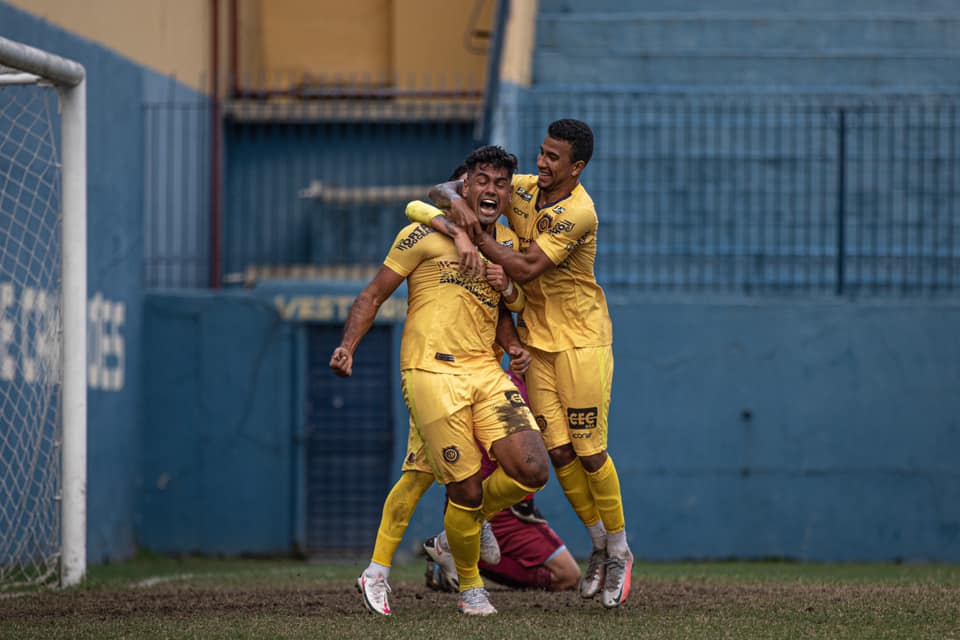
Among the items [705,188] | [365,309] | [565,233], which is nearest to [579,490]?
[565,233]

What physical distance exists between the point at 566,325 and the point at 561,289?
192mm

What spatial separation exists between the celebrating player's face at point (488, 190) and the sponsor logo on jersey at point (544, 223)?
0.95 ft

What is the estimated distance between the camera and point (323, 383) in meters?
12.9

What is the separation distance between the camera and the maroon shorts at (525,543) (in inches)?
333

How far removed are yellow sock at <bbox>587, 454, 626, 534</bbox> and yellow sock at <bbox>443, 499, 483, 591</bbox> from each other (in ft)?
2.33

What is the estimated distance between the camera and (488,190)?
719 centimetres

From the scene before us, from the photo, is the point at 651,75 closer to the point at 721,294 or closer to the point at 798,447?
the point at 721,294

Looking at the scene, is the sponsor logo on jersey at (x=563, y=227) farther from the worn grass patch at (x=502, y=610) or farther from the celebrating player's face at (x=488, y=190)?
the worn grass patch at (x=502, y=610)

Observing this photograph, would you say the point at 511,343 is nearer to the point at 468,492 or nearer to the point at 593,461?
the point at 593,461

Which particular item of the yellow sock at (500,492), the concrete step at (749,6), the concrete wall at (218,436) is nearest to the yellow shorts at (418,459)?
the yellow sock at (500,492)

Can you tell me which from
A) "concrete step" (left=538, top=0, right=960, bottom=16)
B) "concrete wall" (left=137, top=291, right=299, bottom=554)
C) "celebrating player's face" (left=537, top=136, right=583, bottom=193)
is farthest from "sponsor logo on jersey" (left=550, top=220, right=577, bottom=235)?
"concrete step" (left=538, top=0, right=960, bottom=16)

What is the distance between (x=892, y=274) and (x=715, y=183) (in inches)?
74.0

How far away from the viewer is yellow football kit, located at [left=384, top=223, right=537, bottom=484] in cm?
695

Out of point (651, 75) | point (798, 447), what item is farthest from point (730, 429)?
point (651, 75)
